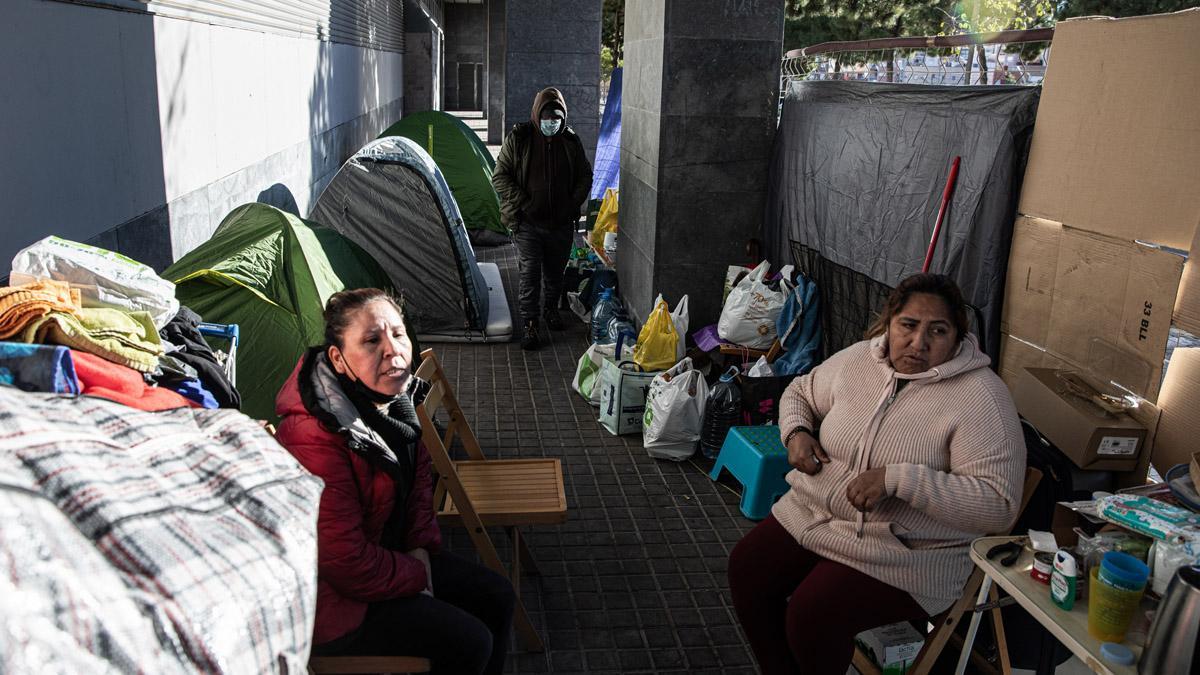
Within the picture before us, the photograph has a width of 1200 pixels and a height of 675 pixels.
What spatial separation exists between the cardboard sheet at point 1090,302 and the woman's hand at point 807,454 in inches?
46.2

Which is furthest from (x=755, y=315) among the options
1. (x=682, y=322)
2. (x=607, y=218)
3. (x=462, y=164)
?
(x=462, y=164)

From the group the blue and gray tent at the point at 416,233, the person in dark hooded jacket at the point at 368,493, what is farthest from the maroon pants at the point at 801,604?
the blue and gray tent at the point at 416,233

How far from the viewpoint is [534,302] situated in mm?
7613

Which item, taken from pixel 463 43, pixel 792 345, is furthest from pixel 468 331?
pixel 463 43

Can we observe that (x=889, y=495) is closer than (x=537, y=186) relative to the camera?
Yes

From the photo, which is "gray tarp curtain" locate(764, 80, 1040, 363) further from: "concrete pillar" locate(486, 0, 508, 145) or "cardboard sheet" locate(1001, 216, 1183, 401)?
"concrete pillar" locate(486, 0, 508, 145)

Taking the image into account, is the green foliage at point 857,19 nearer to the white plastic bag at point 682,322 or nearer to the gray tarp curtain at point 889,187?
the gray tarp curtain at point 889,187

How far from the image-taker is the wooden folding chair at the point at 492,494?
341cm

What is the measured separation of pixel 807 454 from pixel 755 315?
2756 millimetres

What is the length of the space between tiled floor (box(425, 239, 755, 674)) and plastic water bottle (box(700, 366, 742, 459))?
0.55 ft

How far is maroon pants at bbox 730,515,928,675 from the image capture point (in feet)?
9.71

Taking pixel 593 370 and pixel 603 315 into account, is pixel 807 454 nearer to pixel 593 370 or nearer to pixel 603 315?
pixel 593 370

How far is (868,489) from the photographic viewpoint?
9.60 ft

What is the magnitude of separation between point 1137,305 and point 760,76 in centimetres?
370
